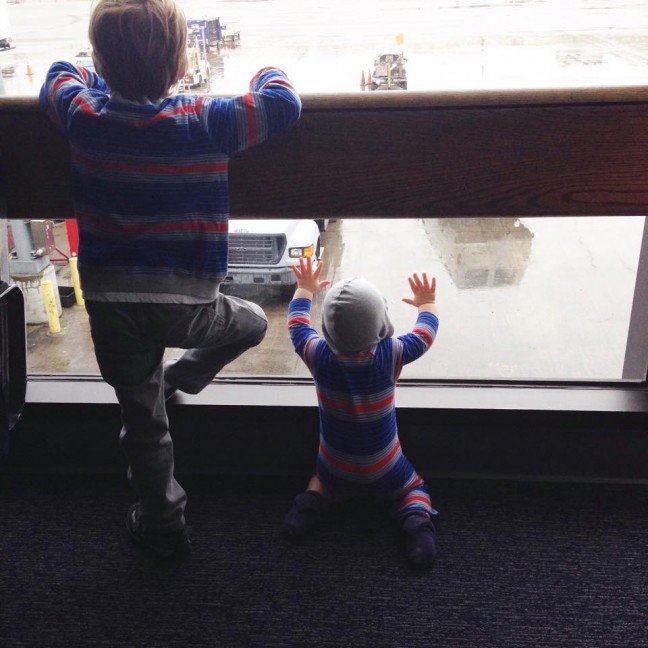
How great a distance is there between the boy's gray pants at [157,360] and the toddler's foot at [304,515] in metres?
0.28

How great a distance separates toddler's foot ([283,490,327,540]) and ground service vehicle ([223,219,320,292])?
58 centimetres

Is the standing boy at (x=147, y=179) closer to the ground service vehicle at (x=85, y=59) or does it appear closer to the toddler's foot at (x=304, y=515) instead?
the ground service vehicle at (x=85, y=59)

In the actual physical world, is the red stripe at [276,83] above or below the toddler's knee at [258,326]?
above

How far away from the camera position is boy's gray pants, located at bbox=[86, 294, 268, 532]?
53.7 inches

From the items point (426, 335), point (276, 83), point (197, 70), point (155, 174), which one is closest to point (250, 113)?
point (276, 83)

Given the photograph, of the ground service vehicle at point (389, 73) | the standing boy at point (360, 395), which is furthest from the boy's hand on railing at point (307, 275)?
the ground service vehicle at point (389, 73)

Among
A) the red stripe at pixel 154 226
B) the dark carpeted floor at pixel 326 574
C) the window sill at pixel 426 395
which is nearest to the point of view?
the red stripe at pixel 154 226

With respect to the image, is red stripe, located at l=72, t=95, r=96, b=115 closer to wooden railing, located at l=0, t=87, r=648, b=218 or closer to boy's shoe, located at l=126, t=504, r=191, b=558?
wooden railing, located at l=0, t=87, r=648, b=218

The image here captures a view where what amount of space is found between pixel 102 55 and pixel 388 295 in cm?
94

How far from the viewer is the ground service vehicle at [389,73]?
1.55m

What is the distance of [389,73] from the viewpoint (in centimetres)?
157

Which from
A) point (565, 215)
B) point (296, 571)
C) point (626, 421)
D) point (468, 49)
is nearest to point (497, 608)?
point (296, 571)

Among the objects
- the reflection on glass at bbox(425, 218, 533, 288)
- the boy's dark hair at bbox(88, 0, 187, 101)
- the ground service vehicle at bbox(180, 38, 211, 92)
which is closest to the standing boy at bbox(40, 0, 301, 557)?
the boy's dark hair at bbox(88, 0, 187, 101)

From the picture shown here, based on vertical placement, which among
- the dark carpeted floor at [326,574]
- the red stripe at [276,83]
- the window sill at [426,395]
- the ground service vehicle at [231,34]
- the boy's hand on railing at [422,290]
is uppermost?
the ground service vehicle at [231,34]
